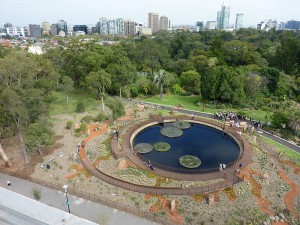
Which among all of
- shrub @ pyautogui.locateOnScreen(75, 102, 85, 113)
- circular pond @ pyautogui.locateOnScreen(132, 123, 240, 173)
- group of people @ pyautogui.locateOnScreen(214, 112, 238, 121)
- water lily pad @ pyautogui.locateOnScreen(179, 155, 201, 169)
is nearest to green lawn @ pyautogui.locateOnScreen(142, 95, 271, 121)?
group of people @ pyautogui.locateOnScreen(214, 112, 238, 121)

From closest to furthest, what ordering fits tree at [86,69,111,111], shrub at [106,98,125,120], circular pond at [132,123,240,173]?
1. circular pond at [132,123,240,173]
2. shrub at [106,98,125,120]
3. tree at [86,69,111,111]

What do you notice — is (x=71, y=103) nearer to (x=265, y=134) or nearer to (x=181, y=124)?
(x=181, y=124)

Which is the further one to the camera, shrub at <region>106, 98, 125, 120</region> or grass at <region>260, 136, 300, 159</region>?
shrub at <region>106, 98, 125, 120</region>

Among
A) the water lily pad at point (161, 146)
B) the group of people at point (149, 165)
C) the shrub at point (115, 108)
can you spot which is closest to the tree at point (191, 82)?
the shrub at point (115, 108)

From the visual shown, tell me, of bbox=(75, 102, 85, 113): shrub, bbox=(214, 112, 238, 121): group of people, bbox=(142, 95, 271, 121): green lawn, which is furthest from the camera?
bbox=(142, 95, 271, 121): green lawn

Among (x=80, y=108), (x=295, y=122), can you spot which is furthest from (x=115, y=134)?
(x=295, y=122)

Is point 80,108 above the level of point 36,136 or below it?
below

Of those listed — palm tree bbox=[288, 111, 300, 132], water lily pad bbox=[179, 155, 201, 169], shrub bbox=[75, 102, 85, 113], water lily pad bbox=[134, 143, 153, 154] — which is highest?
palm tree bbox=[288, 111, 300, 132]

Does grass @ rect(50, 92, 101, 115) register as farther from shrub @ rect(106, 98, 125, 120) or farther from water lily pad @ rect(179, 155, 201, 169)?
water lily pad @ rect(179, 155, 201, 169)

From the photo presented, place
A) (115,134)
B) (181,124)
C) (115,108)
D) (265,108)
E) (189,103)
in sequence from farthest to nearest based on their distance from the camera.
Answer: (189,103)
(265,108)
(181,124)
(115,108)
(115,134)
